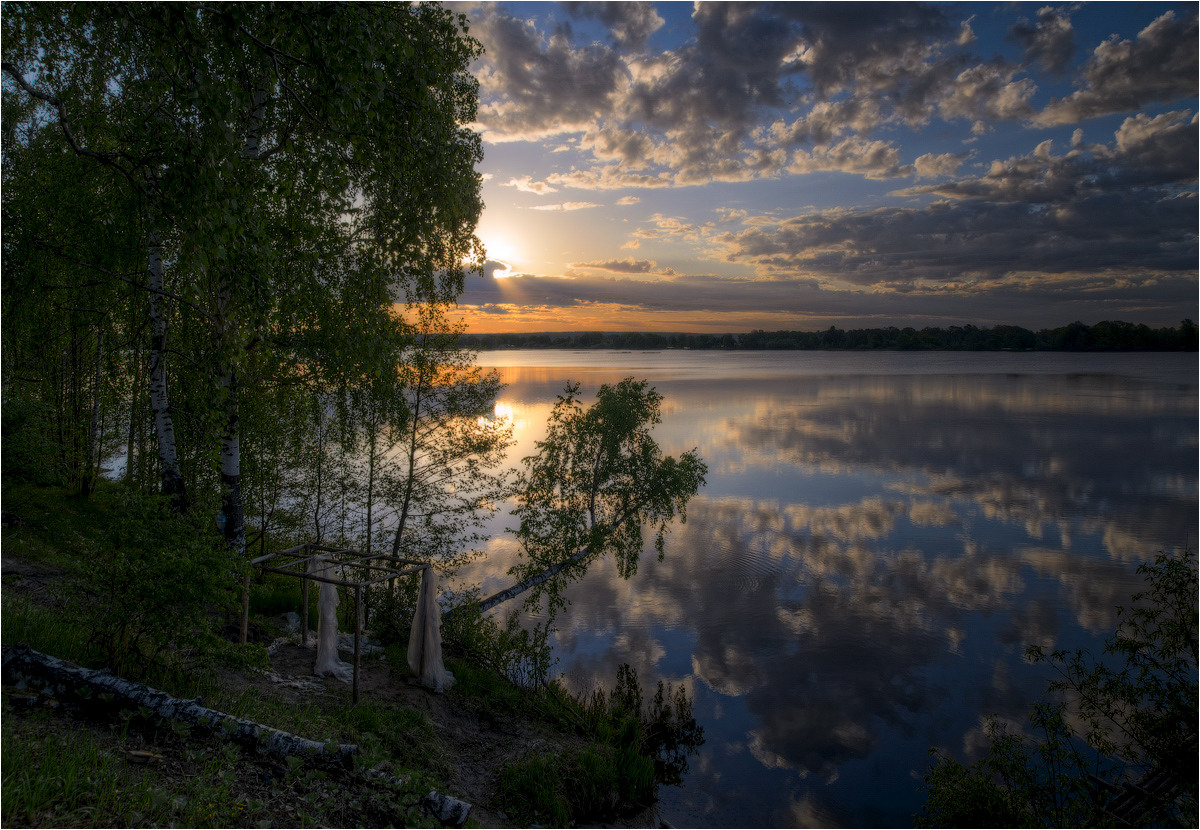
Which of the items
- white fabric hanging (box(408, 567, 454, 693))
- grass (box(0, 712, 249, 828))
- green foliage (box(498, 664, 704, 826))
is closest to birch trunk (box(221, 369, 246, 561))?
white fabric hanging (box(408, 567, 454, 693))

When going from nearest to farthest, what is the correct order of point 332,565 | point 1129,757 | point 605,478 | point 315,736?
point 315,736
point 1129,757
point 332,565
point 605,478

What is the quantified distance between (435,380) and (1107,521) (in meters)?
37.0

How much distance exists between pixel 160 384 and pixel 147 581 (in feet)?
22.4

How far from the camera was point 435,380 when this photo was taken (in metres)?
18.4

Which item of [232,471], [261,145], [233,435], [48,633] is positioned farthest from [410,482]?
[48,633]

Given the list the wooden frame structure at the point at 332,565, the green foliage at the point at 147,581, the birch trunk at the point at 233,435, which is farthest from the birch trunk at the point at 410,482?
the green foliage at the point at 147,581

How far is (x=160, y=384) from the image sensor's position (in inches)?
462

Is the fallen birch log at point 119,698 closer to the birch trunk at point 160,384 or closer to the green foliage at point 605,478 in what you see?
the birch trunk at point 160,384

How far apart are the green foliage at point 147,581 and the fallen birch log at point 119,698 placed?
2.04ft

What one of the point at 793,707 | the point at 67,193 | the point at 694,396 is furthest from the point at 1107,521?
the point at 694,396

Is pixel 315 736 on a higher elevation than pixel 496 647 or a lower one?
higher

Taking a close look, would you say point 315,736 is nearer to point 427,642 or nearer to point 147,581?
point 147,581

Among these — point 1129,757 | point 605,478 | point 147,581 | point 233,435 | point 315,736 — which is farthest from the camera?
point 605,478

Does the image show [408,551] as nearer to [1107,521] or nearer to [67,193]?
[67,193]
